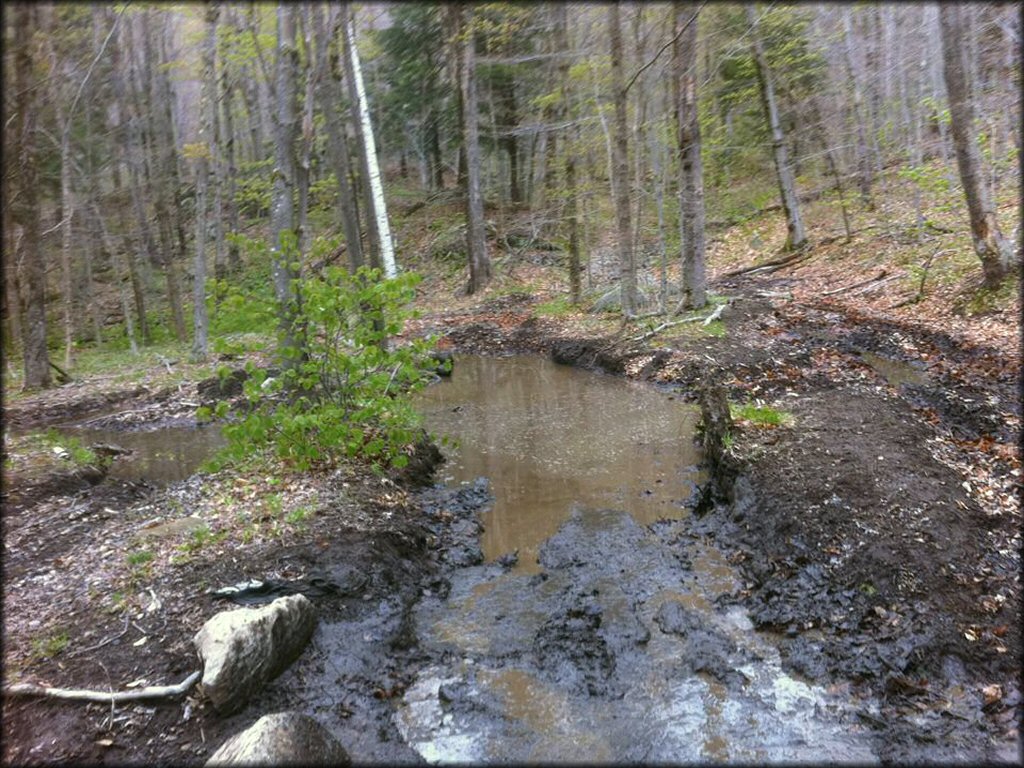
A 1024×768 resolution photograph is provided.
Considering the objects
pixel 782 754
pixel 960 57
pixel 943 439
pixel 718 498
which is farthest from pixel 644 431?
pixel 960 57

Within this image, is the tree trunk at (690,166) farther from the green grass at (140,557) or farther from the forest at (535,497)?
the green grass at (140,557)

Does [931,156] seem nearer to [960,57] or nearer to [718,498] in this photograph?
[960,57]

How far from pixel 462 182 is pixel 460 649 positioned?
23278 mm

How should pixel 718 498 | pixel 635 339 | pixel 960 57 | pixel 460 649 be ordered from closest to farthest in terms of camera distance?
pixel 460 649, pixel 718 498, pixel 960 57, pixel 635 339

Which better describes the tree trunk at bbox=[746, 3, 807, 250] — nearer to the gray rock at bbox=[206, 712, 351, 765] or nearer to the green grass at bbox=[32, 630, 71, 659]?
the gray rock at bbox=[206, 712, 351, 765]

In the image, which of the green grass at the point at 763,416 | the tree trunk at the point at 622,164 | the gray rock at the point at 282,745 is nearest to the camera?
the gray rock at the point at 282,745

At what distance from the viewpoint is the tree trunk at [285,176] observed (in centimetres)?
649

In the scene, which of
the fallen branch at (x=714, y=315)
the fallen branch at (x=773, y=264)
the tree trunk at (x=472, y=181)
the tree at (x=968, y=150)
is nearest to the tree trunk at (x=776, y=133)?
the fallen branch at (x=773, y=264)

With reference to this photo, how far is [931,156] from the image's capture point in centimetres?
2277

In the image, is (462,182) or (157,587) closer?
(157,587)

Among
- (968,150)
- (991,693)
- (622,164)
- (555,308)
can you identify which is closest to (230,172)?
(555,308)

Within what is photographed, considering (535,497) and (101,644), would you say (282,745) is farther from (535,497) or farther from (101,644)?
(535,497)

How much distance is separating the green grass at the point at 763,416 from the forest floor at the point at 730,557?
0.10 meters

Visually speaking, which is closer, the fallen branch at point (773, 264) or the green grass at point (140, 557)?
the green grass at point (140, 557)
